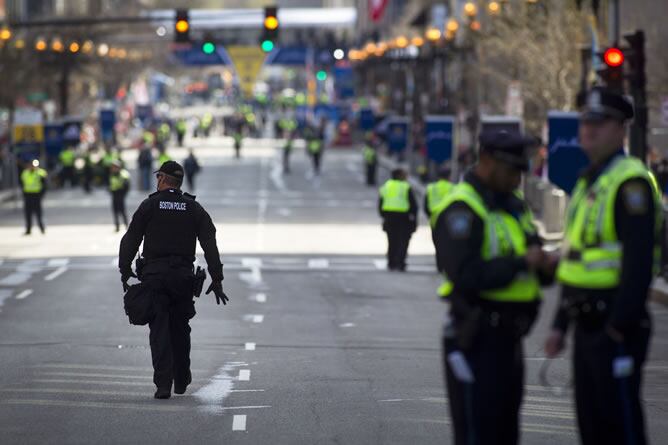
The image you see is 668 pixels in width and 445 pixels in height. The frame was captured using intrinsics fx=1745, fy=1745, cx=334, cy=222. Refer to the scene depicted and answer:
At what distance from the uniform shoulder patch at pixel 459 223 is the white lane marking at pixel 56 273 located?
64.1 ft

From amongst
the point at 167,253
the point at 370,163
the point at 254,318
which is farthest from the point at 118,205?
the point at 167,253

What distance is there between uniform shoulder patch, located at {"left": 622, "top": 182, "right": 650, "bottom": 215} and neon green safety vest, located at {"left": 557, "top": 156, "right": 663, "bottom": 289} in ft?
0.16

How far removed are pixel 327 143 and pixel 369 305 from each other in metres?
87.4

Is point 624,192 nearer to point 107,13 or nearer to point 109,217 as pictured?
point 109,217

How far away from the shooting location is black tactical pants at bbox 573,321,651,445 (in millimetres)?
7547

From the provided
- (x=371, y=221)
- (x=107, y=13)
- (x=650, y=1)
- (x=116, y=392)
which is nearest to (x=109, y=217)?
(x=371, y=221)

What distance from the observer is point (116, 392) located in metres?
13.8

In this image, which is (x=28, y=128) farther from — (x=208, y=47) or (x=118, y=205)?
(x=118, y=205)

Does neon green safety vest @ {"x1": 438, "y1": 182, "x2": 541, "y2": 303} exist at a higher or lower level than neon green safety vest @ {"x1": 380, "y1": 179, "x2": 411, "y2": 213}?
higher

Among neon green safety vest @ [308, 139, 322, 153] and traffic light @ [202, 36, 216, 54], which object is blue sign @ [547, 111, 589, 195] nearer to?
traffic light @ [202, 36, 216, 54]

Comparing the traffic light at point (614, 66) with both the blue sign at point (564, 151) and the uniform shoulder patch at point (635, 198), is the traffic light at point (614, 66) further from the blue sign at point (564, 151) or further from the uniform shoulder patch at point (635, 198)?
the uniform shoulder patch at point (635, 198)

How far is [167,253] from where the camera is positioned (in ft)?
42.4

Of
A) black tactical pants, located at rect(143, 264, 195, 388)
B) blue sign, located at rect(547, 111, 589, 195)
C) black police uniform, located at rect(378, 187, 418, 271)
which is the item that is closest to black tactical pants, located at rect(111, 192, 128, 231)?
blue sign, located at rect(547, 111, 589, 195)

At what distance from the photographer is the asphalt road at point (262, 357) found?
470 inches
